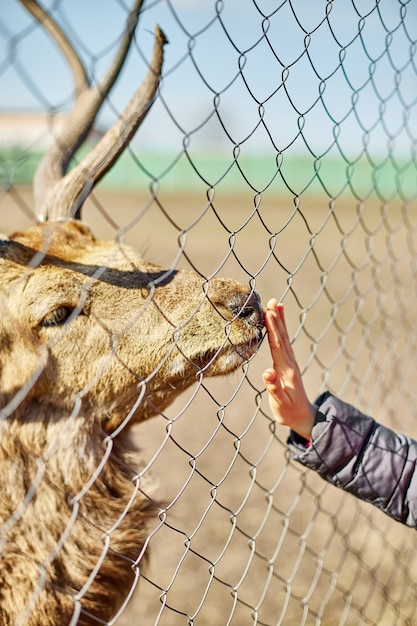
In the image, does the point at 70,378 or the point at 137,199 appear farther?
the point at 137,199

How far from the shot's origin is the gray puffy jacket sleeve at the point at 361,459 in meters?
2.42

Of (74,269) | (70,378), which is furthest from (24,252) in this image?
(70,378)

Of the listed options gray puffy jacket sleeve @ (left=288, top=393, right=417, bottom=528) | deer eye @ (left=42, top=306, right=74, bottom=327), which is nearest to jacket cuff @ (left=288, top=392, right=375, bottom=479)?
gray puffy jacket sleeve @ (left=288, top=393, right=417, bottom=528)

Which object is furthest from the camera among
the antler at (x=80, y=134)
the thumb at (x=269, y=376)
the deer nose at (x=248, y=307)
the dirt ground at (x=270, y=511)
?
the dirt ground at (x=270, y=511)

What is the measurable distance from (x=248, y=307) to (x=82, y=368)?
64cm

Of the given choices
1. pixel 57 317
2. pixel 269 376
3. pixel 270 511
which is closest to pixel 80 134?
pixel 57 317

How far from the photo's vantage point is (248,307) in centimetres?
240

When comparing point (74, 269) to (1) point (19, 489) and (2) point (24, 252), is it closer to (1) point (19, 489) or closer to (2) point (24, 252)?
(2) point (24, 252)

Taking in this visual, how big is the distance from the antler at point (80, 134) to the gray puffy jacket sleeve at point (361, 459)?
1.23 m

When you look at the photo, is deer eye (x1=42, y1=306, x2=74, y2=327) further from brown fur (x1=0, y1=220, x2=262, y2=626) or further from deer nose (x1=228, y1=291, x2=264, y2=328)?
deer nose (x1=228, y1=291, x2=264, y2=328)

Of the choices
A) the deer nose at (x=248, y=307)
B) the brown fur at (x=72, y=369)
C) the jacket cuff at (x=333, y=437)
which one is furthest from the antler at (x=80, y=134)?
the jacket cuff at (x=333, y=437)

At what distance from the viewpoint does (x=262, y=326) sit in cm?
239

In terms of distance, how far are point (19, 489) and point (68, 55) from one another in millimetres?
1891

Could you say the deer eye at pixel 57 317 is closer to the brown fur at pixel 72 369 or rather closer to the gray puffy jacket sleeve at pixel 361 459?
the brown fur at pixel 72 369
